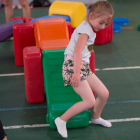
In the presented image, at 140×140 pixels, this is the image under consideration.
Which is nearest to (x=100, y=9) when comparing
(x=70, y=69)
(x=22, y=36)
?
(x=70, y=69)

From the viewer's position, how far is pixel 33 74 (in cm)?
294

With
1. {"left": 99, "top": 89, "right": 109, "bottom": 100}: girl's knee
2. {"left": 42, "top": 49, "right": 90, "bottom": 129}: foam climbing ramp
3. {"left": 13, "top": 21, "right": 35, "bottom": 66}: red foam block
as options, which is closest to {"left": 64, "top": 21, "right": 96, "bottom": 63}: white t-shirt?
{"left": 99, "top": 89, "right": 109, "bottom": 100}: girl's knee

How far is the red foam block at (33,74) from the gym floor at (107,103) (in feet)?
0.39

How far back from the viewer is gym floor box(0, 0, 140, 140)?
249 centimetres

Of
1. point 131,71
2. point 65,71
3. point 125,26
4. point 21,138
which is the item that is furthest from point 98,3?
point 125,26

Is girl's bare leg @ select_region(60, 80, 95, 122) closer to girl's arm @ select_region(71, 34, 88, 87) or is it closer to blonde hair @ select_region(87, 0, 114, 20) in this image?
girl's arm @ select_region(71, 34, 88, 87)

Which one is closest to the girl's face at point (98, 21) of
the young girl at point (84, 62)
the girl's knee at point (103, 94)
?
the young girl at point (84, 62)

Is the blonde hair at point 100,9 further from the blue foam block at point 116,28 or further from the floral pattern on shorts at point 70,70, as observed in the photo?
the blue foam block at point 116,28

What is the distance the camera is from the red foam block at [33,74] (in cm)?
287

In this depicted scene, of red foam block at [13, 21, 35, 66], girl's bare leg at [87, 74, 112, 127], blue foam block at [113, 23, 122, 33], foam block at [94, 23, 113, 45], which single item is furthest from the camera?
blue foam block at [113, 23, 122, 33]

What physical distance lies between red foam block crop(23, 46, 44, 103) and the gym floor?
118 millimetres

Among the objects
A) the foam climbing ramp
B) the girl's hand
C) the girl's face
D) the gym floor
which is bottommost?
the gym floor

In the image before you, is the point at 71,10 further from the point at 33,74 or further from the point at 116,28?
the point at 33,74

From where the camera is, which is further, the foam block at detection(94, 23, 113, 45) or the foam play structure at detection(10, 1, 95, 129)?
the foam block at detection(94, 23, 113, 45)
